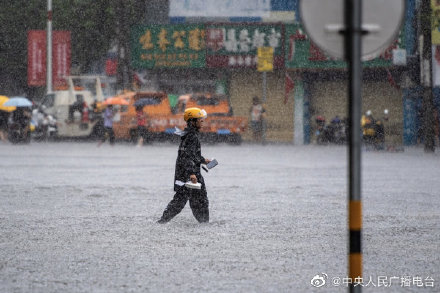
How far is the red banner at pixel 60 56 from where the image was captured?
1766 inches

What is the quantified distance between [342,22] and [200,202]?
6.78 meters

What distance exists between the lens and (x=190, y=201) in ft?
39.8

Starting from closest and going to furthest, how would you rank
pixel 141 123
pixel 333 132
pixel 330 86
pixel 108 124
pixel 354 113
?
pixel 354 113 < pixel 108 124 < pixel 141 123 < pixel 333 132 < pixel 330 86

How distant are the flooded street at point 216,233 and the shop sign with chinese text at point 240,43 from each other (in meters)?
23.2

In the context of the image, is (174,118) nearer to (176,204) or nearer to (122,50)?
(122,50)

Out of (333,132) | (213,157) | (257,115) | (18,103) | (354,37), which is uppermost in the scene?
(18,103)

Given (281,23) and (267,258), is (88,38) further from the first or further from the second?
(267,258)

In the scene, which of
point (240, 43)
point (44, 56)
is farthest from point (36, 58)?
point (240, 43)

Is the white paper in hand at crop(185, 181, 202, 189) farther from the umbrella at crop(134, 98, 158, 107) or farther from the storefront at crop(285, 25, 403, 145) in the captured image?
the storefront at crop(285, 25, 403, 145)

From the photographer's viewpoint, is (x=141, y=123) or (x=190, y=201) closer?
(x=190, y=201)

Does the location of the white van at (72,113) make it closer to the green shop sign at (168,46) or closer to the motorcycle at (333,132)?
the green shop sign at (168,46)

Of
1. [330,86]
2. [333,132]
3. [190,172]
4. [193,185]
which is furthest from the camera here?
[330,86]

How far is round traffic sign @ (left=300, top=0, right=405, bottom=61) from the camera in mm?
5457

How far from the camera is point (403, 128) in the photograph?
44656 mm
